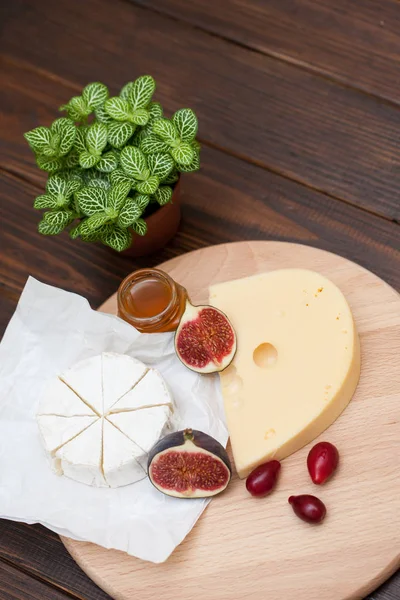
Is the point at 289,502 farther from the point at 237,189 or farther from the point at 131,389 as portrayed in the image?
the point at 237,189

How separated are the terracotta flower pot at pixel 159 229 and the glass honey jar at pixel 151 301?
0.17 metres

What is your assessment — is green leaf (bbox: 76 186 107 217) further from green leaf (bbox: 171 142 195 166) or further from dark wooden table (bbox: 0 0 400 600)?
dark wooden table (bbox: 0 0 400 600)

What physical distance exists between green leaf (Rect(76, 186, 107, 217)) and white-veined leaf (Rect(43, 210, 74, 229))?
0.06 m

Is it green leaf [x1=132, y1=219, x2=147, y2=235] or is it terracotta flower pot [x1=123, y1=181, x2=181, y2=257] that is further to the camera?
terracotta flower pot [x1=123, y1=181, x2=181, y2=257]

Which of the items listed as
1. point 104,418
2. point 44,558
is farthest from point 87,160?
point 44,558

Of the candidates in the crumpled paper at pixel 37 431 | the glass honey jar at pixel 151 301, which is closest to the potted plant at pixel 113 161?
the glass honey jar at pixel 151 301

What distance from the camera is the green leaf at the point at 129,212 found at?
1873 millimetres

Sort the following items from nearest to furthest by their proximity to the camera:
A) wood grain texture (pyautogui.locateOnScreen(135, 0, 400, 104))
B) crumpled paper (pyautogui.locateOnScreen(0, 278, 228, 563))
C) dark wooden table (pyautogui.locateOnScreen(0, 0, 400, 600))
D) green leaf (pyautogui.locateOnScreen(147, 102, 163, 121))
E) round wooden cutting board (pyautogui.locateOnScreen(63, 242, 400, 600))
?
1. round wooden cutting board (pyautogui.locateOnScreen(63, 242, 400, 600))
2. crumpled paper (pyautogui.locateOnScreen(0, 278, 228, 563))
3. green leaf (pyautogui.locateOnScreen(147, 102, 163, 121))
4. dark wooden table (pyautogui.locateOnScreen(0, 0, 400, 600))
5. wood grain texture (pyautogui.locateOnScreen(135, 0, 400, 104))

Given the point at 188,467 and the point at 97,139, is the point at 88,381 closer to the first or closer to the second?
the point at 188,467

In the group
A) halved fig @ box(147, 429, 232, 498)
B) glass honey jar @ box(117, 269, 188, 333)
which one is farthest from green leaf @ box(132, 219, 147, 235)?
halved fig @ box(147, 429, 232, 498)

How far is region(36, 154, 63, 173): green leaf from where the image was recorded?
1957 millimetres

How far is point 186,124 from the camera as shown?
1936 millimetres

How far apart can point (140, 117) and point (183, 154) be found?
0.15 m

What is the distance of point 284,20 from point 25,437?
1.58 metres
